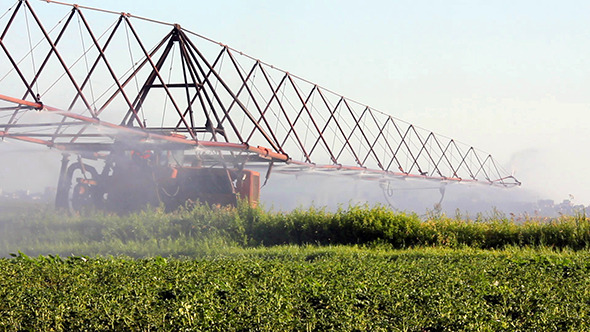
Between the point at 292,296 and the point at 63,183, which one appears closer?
the point at 292,296

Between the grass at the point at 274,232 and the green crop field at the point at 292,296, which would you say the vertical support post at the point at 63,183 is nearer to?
the grass at the point at 274,232

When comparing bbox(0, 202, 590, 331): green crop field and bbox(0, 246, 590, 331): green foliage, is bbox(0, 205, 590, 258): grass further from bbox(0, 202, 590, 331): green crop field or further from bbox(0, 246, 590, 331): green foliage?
bbox(0, 246, 590, 331): green foliage

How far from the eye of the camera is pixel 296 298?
24.8ft

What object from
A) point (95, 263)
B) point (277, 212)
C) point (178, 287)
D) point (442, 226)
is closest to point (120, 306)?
point (178, 287)

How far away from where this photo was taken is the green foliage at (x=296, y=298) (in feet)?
21.6

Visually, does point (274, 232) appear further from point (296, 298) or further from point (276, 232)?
point (296, 298)

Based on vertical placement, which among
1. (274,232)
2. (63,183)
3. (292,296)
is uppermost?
(292,296)

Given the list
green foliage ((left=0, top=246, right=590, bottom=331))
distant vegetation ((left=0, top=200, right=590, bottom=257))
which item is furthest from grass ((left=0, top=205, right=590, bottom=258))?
green foliage ((left=0, top=246, right=590, bottom=331))

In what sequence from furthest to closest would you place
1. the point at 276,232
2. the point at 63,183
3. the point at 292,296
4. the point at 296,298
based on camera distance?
1. the point at 63,183
2. the point at 276,232
3. the point at 292,296
4. the point at 296,298

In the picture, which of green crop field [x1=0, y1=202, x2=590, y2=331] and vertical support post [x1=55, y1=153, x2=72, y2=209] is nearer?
green crop field [x1=0, y1=202, x2=590, y2=331]

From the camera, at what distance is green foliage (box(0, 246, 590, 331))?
657cm

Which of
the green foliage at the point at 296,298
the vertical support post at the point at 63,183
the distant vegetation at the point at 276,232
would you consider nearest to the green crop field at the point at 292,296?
the green foliage at the point at 296,298

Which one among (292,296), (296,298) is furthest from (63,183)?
(296,298)

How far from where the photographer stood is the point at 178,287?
8.55 meters
